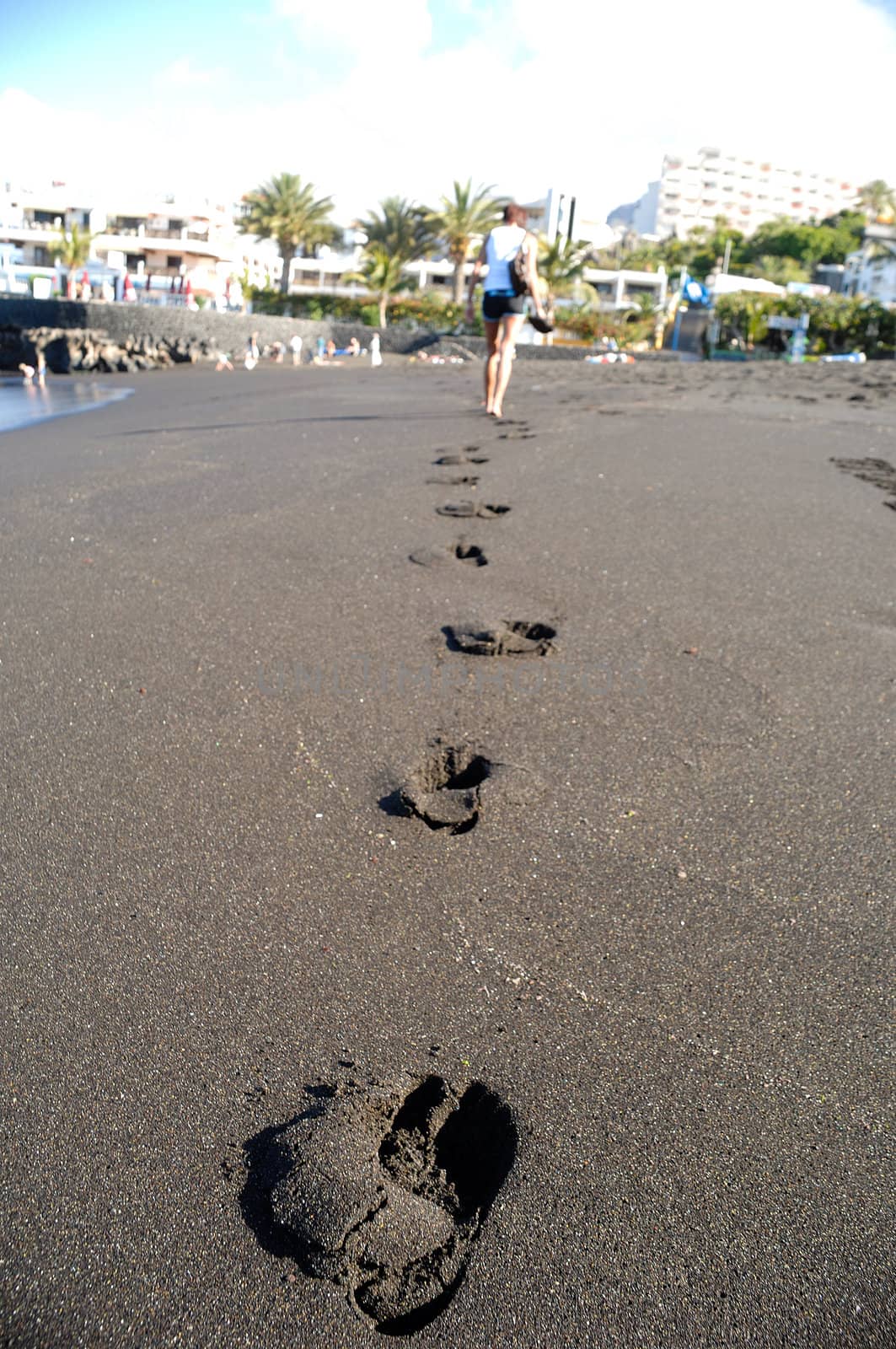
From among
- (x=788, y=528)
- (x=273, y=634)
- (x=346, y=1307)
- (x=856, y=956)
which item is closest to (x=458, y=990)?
(x=346, y=1307)

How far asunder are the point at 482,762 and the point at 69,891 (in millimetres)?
1101

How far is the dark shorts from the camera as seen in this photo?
726cm

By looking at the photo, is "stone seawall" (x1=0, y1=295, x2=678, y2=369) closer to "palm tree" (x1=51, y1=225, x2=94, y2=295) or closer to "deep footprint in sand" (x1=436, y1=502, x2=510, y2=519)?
"palm tree" (x1=51, y1=225, x2=94, y2=295)

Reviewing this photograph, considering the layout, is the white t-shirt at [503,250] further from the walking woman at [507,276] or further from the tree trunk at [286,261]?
the tree trunk at [286,261]

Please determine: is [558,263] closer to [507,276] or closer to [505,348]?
[505,348]

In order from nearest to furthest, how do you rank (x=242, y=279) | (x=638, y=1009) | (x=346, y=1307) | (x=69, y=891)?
(x=346, y=1307), (x=638, y=1009), (x=69, y=891), (x=242, y=279)

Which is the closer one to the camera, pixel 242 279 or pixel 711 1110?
pixel 711 1110

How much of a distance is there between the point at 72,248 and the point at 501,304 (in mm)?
43871

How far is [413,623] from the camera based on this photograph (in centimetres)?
364

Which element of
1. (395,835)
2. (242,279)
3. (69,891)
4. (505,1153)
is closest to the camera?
(505,1153)

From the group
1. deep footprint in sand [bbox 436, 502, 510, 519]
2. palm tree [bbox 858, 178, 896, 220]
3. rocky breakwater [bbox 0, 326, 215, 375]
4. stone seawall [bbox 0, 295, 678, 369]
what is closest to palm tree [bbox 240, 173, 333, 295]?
stone seawall [bbox 0, 295, 678, 369]

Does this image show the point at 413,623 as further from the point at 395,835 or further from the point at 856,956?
the point at 856,956

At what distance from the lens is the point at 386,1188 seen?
1481 millimetres

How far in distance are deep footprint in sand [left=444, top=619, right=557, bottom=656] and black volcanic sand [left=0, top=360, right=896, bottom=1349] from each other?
1.9 inches
